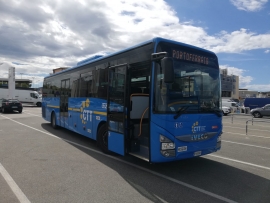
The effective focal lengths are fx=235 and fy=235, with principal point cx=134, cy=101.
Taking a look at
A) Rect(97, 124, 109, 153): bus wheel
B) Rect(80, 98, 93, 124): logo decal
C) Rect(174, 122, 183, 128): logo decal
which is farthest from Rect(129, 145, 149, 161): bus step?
Answer: Rect(80, 98, 93, 124): logo decal

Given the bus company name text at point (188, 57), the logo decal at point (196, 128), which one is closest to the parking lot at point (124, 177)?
the logo decal at point (196, 128)

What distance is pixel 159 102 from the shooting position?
5195mm

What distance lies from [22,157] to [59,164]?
148cm

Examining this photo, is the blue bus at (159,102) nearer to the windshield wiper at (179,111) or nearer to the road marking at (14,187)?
the windshield wiper at (179,111)

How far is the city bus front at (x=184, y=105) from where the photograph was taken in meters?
5.14

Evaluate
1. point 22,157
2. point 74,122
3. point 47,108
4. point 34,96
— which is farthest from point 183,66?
point 34,96

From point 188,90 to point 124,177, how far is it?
2497 millimetres

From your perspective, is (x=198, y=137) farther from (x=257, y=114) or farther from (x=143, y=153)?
(x=257, y=114)

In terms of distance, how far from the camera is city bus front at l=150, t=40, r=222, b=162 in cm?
514

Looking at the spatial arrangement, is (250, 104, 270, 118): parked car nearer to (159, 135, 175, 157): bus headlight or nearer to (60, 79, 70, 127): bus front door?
(60, 79, 70, 127): bus front door

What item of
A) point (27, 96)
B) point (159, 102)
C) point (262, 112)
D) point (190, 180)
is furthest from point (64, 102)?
point (27, 96)

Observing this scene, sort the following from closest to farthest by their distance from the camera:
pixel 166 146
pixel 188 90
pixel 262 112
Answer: pixel 166 146 → pixel 188 90 → pixel 262 112

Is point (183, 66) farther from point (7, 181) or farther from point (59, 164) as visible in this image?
point (7, 181)

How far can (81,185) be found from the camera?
4.81 m
